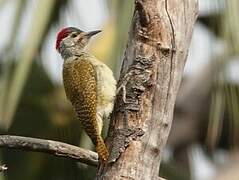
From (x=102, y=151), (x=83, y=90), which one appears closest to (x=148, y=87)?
(x=102, y=151)

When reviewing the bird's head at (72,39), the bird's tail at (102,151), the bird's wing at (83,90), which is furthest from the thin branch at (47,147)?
the bird's head at (72,39)

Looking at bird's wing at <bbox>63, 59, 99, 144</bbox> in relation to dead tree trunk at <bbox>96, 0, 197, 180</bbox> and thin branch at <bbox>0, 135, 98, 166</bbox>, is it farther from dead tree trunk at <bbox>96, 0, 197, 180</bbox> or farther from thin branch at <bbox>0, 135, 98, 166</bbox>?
dead tree trunk at <bbox>96, 0, 197, 180</bbox>

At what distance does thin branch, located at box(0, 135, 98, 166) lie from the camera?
368 cm

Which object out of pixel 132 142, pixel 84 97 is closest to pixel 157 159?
pixel 132 142

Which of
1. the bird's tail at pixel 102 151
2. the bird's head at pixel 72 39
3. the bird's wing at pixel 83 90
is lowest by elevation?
the bird's tail at pixel 102 151

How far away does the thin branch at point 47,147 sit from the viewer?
368 centimetres

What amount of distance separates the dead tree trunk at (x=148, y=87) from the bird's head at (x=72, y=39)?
1196 mm

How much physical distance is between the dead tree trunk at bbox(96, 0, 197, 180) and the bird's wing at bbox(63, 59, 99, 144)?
40cm

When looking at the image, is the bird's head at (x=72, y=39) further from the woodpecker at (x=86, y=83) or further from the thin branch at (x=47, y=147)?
the thin branch at (x=47, y=147)

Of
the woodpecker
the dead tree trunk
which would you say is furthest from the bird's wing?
the dead tree trunk

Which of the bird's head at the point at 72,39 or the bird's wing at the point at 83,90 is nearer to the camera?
the bird's wing at the point at 83,90

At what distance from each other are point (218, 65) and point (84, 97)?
1164 mm

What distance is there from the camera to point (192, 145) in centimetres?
900

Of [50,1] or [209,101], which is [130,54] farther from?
[209,101]
